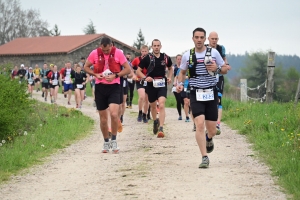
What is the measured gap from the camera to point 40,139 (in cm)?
1435

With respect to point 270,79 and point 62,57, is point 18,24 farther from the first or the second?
point 270,79

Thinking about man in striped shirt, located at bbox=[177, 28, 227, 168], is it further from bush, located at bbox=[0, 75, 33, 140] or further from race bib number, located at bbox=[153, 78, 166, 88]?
bush, located at bbox=[0, 75, 33, 140]

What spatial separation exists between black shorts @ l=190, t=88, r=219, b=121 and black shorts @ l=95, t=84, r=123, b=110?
208cm

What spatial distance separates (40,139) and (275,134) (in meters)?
5.02

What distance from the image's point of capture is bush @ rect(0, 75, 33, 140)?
1452 centimetres

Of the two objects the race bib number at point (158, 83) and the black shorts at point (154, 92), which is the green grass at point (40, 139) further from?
the race bib number at point (158, 83)

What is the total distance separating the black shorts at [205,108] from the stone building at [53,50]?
57.2m

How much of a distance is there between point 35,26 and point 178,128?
303 ft

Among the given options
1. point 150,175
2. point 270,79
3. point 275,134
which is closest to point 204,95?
point 150,175

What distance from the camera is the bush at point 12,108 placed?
14.5 m

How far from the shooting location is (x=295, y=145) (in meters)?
11.2

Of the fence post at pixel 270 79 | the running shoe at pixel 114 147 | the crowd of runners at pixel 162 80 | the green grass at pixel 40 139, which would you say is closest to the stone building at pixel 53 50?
the fence post at pixel 270 79

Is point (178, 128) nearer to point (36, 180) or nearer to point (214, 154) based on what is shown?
point (214, 154)

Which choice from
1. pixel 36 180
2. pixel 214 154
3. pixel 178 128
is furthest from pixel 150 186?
pixel 178 128
